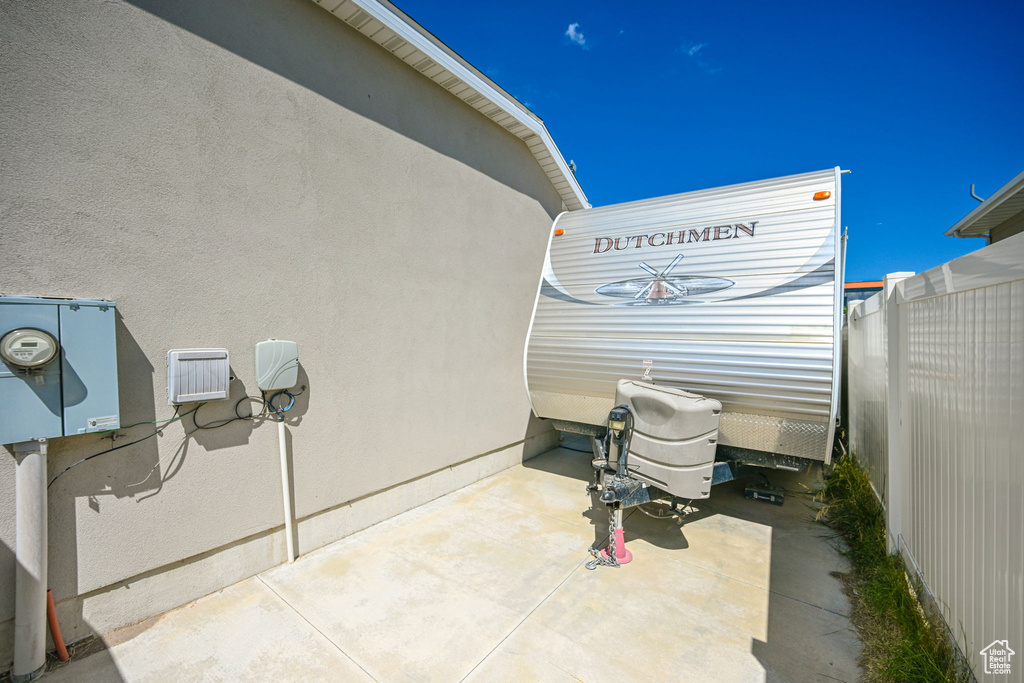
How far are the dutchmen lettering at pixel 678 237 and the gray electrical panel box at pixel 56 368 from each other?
389 cm

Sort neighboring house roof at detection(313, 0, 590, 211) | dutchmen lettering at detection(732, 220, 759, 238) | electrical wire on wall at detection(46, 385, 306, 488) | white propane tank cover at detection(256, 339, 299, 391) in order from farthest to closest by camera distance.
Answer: dutchmen lettering at detection(732, 220, 759, 238) < neighboring house roof at detection(313, 0, 590, 211) < white propane tank cover at detection(256, 339, 299, 391) < electrical wire on wall at detection(46, 385, 306, 488)

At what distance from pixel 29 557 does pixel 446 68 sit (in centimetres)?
455

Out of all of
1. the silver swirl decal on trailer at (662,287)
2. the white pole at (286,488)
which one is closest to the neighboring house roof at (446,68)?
the silver swirl decal on trailer at (662,287)

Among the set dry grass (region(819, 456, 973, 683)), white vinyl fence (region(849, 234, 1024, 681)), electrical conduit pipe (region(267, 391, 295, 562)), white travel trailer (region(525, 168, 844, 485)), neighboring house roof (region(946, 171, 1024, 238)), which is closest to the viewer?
white vinyl fence (region(849, 234, 1024, 681))

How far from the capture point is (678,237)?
4.26m

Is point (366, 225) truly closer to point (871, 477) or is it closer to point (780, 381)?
point (780, 381)

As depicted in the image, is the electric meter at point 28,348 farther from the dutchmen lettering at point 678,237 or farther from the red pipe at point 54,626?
the dutchmen lettering at point 678,237

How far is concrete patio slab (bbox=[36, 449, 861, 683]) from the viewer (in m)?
2.41

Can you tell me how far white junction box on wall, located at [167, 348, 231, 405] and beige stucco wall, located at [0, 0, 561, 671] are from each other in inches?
3.7

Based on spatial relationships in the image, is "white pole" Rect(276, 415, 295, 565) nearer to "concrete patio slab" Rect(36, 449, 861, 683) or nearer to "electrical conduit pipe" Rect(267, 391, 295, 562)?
"electrical conduit pipe" Rect(267, 391, 295, 562)

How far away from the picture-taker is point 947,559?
2.20 metres

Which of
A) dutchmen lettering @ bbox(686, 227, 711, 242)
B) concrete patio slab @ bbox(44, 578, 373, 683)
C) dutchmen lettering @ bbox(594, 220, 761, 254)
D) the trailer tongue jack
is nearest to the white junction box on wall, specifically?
concrete patio slab @ bbox(44, 578, 373, 683)

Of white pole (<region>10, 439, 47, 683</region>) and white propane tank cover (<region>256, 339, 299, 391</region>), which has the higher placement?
white propane tank cover (<region>256, 339, 299, 391</region>)

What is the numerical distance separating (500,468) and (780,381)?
3267mm
